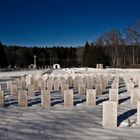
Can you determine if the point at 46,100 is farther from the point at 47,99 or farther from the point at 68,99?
the point at 68,99

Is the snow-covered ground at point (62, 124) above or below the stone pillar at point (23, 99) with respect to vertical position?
below

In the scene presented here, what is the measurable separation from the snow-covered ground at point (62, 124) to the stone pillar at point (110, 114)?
19 cm

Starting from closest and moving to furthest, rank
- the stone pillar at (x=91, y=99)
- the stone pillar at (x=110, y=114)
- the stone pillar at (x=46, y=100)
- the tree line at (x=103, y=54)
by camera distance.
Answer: the stone pillar at (x=110, y=114), the stone pillar at (x=46, y=100), the stone pillar at (x=91, y=99), the tree line at (x=103, y=54)

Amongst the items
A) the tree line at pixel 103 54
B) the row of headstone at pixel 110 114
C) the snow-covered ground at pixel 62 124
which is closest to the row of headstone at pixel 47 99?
the snow-covered ground at pixel 62 124

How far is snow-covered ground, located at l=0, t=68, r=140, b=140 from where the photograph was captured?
719 cm

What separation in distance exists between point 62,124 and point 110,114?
4.21ft

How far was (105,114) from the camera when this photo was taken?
8.34 m

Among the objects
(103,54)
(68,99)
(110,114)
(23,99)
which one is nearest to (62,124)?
(110,114)

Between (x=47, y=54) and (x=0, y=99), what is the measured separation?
6032 inches

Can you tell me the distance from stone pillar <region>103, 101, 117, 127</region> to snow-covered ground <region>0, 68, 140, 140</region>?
0.19m

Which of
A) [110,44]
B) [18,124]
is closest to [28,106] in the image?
[18,124]

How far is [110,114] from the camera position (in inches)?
328

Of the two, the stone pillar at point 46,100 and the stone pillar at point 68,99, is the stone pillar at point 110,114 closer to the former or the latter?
the stone pillar at point 68,99

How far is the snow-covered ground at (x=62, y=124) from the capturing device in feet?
23.6
